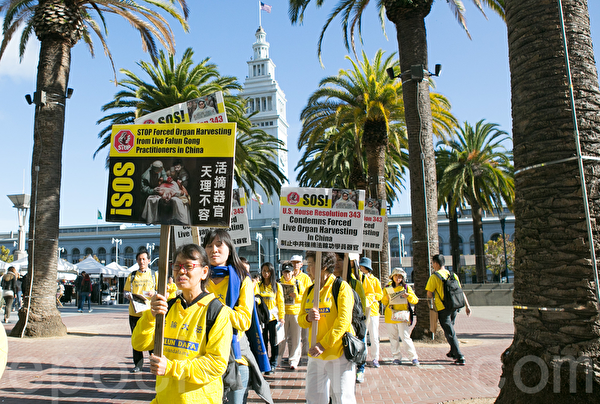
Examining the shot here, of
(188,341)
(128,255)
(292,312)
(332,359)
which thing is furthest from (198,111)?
(128,255)

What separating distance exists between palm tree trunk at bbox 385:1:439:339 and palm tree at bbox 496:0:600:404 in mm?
7529

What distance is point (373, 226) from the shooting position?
1076 cm

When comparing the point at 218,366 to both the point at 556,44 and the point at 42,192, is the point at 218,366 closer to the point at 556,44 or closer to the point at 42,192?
the point at 556,44

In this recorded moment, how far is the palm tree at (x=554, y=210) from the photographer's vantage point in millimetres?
4082

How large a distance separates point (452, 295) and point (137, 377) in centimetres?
572

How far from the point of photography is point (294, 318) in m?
9.77

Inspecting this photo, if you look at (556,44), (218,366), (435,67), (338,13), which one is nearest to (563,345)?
(556,44)

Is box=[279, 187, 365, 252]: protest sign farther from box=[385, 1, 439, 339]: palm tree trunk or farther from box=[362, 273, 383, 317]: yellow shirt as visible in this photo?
box=[385, 1, 439, 339]: palm tree trunk

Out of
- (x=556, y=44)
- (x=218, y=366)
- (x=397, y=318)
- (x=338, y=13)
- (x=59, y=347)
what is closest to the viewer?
(x=218, y=366)

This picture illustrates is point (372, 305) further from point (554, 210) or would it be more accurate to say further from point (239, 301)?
point (239, 301)

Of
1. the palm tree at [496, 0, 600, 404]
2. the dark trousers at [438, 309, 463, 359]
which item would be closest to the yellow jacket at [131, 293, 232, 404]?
the palm tree at [496, 0, 600, 404]

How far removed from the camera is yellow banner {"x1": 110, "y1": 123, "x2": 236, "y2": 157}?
11.8 feet

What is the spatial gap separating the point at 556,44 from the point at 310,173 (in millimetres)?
23431

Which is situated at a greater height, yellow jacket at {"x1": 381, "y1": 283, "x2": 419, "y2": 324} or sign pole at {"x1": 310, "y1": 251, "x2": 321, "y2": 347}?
sign pole at {"x1": 310, "y1": 251, "x2": 321, "y2": 347}
